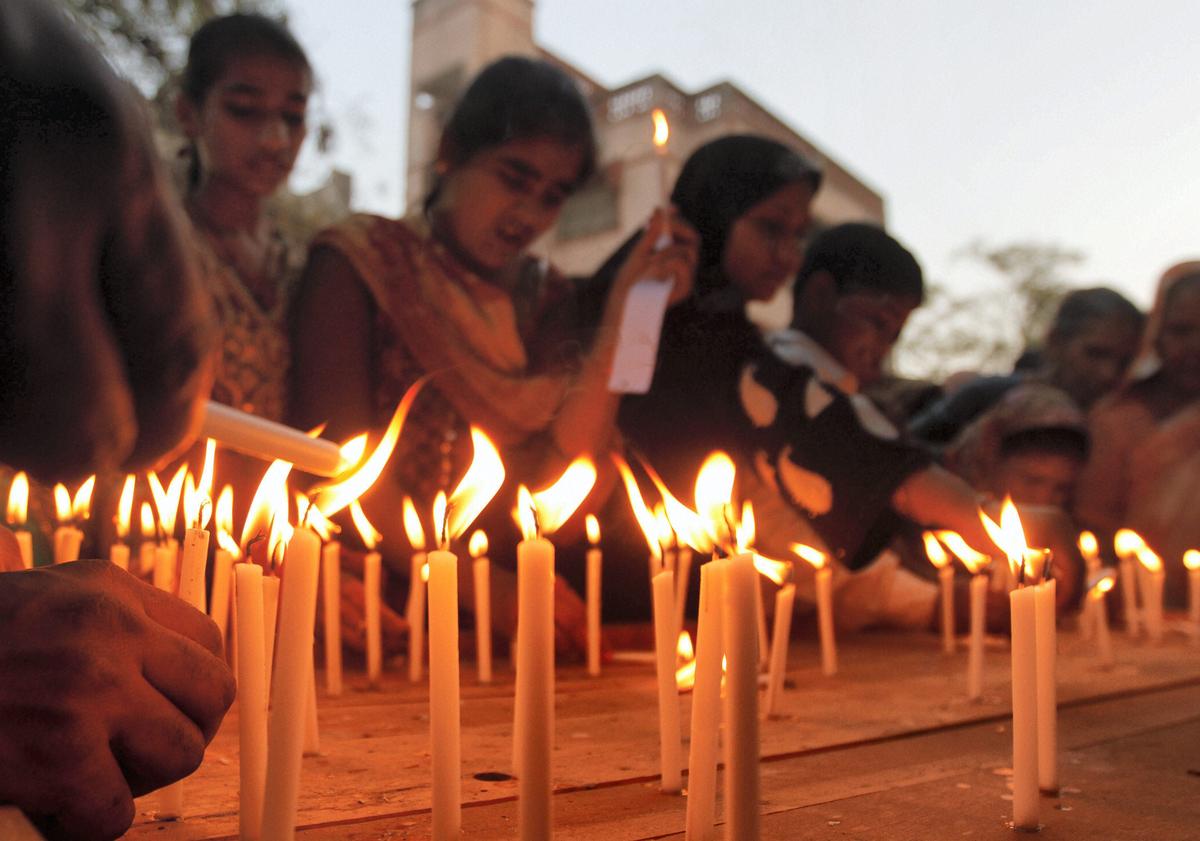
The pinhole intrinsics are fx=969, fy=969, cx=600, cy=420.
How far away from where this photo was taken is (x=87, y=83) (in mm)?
550

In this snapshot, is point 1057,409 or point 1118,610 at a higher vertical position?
point 1057,409

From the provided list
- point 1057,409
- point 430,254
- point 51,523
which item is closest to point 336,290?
point 430,254

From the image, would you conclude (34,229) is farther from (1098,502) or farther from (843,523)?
(1098,502)

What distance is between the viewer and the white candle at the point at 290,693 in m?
0.71

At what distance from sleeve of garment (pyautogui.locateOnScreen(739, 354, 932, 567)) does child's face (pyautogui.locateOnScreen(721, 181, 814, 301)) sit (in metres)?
0.28

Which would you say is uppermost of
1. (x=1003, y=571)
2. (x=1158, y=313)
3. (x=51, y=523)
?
(x=1158, y=313)

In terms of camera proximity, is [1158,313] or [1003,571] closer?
[1003,571]

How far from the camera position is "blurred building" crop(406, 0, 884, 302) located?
4.34m

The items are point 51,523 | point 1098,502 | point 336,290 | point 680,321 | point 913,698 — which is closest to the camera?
point 913,698

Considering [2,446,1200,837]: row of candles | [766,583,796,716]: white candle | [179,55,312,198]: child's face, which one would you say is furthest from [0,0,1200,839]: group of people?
[2,446,1200,837]: row of candles

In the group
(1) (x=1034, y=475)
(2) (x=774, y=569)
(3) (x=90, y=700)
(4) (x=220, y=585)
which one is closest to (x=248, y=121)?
(4) (x=220, y=585)

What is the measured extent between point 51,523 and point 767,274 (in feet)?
6.94

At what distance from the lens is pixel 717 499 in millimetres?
896

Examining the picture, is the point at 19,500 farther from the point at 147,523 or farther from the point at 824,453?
the point at 824,453
